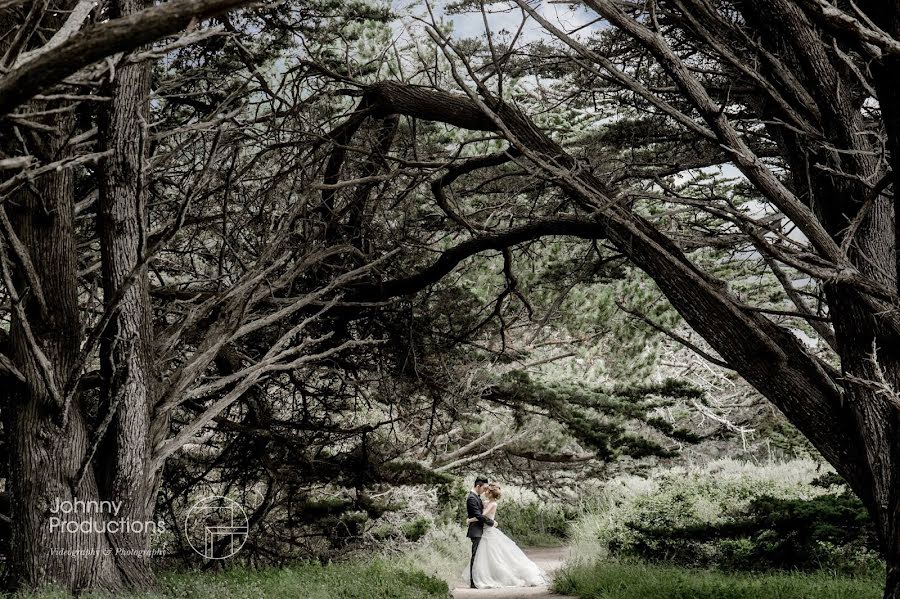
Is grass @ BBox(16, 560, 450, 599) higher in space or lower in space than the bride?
higher

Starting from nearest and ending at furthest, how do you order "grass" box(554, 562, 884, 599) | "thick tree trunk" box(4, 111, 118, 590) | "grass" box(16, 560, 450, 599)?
"thick tree trunk" box(4, 111, 118, 590) < "grass" box(16, 560, 450, 599) < "grass" box(554, 562, 884, 599)

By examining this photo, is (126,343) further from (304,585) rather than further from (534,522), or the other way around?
(534,522)

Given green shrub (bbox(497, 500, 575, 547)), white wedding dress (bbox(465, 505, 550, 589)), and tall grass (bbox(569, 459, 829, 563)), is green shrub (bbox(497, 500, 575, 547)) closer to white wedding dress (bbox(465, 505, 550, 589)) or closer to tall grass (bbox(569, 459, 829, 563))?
tall grass (bbox(569, 459, 829, 563))

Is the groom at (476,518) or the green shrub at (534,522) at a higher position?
the groom at (476,518)

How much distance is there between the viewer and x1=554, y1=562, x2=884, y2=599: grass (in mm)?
7711

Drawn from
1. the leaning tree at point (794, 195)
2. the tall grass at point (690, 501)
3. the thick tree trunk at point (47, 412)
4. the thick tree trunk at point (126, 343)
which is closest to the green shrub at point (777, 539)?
the tall grass at point (690, 501)

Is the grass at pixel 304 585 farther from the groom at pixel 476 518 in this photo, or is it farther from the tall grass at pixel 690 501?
the tall grass at pixel 690 501

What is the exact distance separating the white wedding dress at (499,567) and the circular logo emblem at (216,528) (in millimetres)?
3691

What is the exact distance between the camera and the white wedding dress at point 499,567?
11.8 meters

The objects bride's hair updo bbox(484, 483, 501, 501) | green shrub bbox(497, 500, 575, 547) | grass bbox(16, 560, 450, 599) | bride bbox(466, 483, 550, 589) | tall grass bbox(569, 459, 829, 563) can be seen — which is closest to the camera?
grass bbox(16, 560, 450, 599)


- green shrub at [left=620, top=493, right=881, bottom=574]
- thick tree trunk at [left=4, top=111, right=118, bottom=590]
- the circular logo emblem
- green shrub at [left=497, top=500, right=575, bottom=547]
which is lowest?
green shrub at [left=497, top=500, right=575, bottom=547]

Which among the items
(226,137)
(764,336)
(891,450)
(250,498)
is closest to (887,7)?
(764,336)

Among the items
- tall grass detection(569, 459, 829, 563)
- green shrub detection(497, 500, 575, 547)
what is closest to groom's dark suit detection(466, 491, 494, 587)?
tall grass detection(569, 459, 829, 563)

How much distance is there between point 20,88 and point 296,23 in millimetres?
5620
